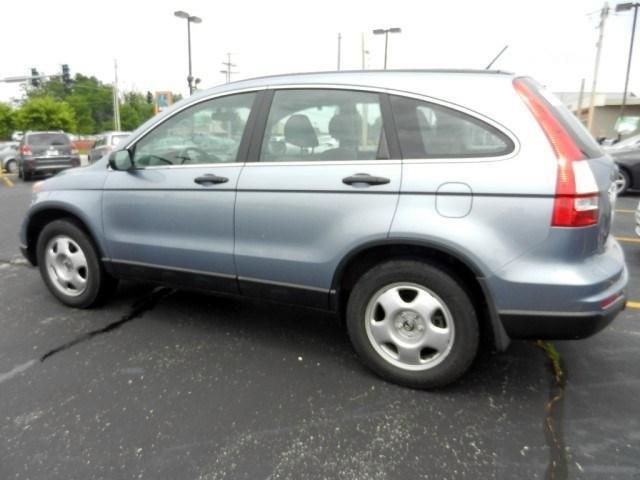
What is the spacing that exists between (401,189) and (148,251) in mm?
1871

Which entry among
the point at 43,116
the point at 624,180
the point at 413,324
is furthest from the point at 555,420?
the point at 43,116

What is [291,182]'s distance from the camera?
2.77 m

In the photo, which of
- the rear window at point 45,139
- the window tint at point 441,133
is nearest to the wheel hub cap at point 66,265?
the window tint at point 441,133

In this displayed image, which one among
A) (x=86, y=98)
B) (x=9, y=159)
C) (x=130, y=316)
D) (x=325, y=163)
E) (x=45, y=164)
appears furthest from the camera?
(x=86, y=98)

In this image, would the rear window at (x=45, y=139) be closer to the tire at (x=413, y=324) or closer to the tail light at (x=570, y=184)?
the tire at (x=413, y=324)

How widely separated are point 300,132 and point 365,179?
1.90 feet

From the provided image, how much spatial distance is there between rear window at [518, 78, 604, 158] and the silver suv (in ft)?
0.06

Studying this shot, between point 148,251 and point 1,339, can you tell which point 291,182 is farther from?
point 1,339

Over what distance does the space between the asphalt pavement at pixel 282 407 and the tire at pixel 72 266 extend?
0.22 m

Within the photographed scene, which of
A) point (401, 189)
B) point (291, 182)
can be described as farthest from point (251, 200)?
point (401, 189)

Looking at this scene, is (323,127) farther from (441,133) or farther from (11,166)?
(11,166)

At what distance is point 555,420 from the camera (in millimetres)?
2396

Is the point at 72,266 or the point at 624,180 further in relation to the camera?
the point at 624,180

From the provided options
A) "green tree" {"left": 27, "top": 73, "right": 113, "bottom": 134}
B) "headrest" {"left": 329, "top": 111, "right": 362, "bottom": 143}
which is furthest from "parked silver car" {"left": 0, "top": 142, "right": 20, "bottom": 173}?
"green tree" {"left": 27, "top": 73, "right": 113, "bottom": 134}
